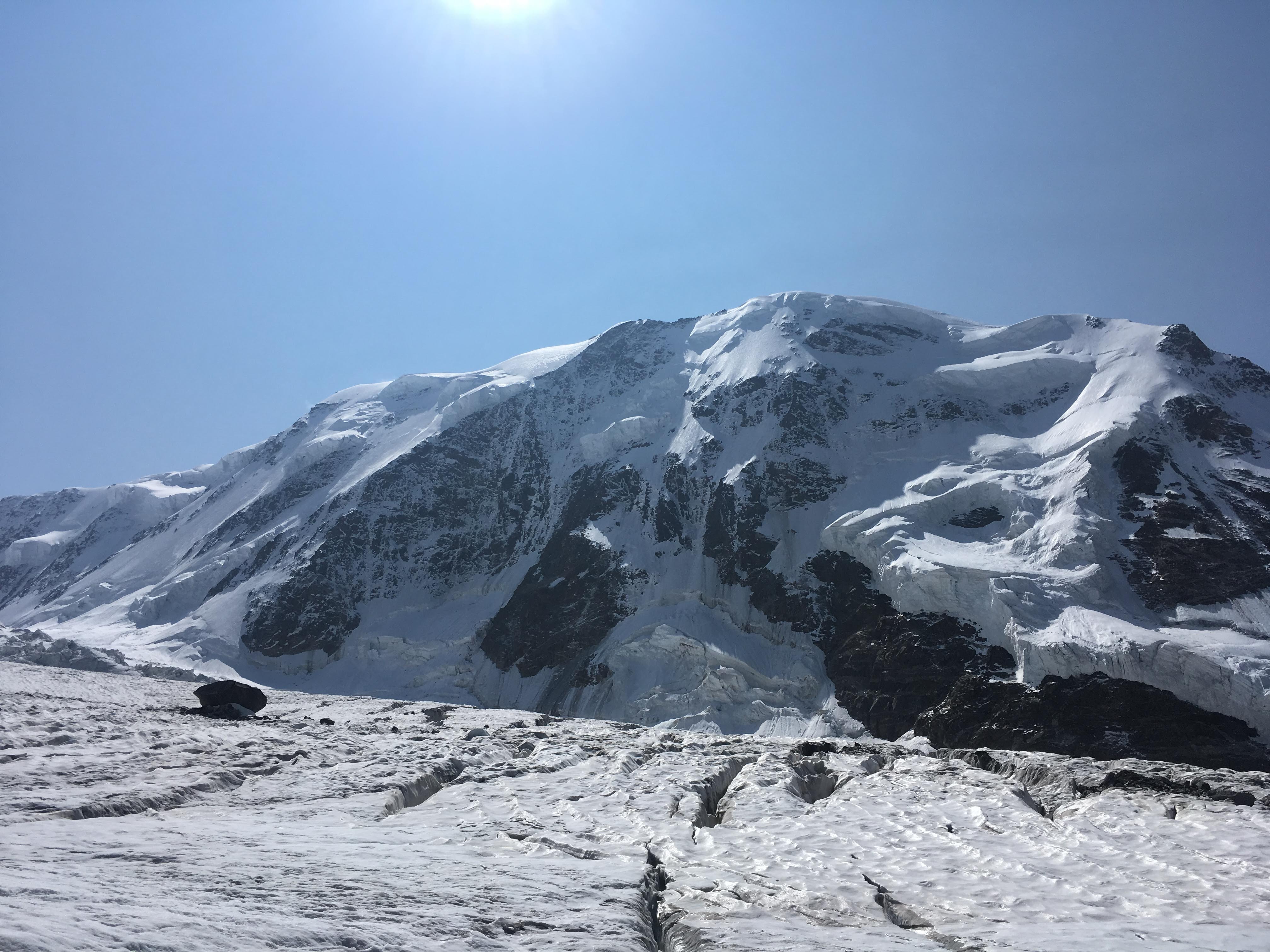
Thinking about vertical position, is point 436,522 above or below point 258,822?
above

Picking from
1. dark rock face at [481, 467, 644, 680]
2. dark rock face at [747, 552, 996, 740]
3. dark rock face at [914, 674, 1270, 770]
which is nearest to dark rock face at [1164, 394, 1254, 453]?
dark rock face at [747, 552, 996, 740]

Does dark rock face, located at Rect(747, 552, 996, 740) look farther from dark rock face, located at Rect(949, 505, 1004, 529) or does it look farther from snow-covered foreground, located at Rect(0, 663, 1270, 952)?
snow-covered foreground, located at Rect(0, 663, 1270, 952)

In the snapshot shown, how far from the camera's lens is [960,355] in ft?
276

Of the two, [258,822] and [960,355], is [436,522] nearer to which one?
[960,355]

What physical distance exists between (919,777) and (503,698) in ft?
163

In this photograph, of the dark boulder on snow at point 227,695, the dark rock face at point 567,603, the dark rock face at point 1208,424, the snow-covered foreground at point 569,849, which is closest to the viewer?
the snow-covered foreground at point 569,849

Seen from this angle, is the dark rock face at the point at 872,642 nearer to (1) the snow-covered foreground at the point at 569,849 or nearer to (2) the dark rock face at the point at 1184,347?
(1) the snow-covered foreground at the point at 569,849

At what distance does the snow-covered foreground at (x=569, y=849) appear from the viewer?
7.70 metres

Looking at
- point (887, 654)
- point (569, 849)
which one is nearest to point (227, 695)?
point (569, 849)

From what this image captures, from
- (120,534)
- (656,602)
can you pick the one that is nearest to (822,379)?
(656,602)

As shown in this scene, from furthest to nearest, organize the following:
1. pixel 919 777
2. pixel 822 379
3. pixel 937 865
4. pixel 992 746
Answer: pixel 822 379 → pixel 992 746 → pixel 919 777 → pixel 937 865

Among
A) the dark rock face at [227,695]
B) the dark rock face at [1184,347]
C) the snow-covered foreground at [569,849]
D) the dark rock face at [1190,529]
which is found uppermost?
the dark rock face at [1184,347]

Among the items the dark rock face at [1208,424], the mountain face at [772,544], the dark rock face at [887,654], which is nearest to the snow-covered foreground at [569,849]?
the dark rock face at [887,654]

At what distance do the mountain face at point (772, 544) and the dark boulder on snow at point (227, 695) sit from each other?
94.8 ft
